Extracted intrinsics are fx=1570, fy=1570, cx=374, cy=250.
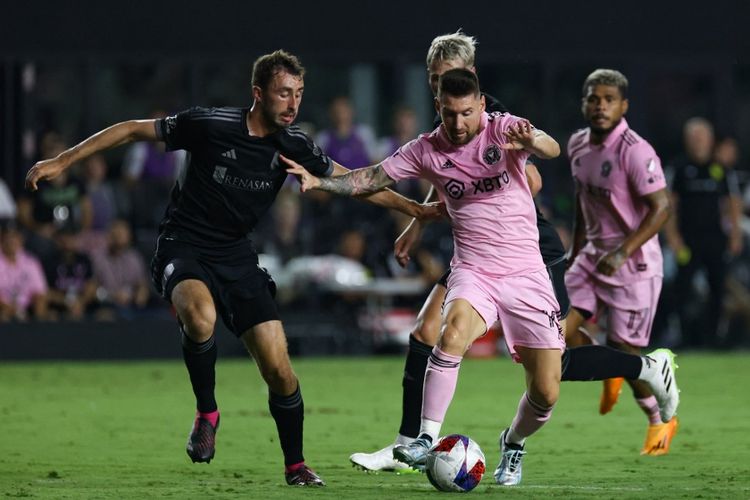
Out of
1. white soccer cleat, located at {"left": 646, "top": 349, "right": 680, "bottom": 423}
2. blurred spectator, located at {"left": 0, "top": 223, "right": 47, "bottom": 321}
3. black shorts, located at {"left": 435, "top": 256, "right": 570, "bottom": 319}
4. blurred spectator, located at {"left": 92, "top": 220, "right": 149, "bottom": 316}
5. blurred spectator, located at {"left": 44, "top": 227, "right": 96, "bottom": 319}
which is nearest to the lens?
black shorts, located at {"left": 435, "top": 256, "right": 570, "bottom": 319}

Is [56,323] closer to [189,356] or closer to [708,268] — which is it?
[708,268]

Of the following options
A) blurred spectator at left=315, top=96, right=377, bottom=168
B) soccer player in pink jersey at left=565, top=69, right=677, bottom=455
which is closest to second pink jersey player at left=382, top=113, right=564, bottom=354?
soccer player in pink jersey at left=565, top=69, right=677, bottom=455

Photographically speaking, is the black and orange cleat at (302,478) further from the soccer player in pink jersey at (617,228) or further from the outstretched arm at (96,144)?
the soccer player in pink jersey at (617,228)

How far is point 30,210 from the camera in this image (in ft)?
56.3

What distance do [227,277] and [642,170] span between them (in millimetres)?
2856

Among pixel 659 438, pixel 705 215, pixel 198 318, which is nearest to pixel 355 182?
pixel 198 318

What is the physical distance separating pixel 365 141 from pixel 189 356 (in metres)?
9.57

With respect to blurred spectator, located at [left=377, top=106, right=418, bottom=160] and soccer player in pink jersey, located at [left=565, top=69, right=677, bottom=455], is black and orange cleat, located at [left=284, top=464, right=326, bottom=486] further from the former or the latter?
blurred spectator, located at [left=377, top=106, right=418, bottom=160]

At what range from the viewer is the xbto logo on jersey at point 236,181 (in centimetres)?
789

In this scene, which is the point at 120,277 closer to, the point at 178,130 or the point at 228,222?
the point at 228,222

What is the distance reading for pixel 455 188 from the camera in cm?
777

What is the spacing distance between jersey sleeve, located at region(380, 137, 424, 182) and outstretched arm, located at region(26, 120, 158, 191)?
3.92 ft

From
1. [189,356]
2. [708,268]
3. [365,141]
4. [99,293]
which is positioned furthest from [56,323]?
[189,356]

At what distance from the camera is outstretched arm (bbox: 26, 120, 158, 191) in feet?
25.3
